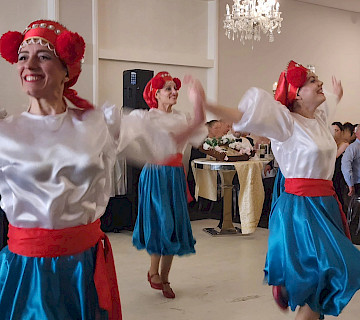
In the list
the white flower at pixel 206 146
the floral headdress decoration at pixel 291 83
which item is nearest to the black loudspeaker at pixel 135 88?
the white flower at pixel 206 146

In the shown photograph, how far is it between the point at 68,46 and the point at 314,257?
1608 mm

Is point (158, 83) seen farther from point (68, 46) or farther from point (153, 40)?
point (153, 40)

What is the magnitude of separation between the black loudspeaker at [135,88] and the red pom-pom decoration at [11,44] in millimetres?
4122

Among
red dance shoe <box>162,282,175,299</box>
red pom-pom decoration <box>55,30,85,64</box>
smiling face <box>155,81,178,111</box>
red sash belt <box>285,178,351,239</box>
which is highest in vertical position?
red pom-pom decoration <box>55,30,85,64</box>

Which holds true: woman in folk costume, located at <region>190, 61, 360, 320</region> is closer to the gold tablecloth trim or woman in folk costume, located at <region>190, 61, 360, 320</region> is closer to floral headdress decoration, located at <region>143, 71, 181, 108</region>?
floral headdress decoration, located at <region>143, 71, 181, 108</region>

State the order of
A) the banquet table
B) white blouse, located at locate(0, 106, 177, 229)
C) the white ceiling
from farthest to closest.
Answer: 1. the white ceiling
2. the banquet table
3. white blouse, located at locate(0, 106, 177, 229)

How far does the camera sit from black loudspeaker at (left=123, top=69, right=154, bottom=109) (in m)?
5.82

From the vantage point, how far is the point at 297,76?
9.16 feet

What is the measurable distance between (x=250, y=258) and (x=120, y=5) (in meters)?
3.90

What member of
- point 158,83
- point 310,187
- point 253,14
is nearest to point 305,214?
point 310,187

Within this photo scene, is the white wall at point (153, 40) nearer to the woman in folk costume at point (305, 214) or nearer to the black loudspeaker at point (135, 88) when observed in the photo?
the black loudspeaker at point (135, 88)

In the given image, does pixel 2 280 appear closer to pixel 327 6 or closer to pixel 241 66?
pixel 241 66

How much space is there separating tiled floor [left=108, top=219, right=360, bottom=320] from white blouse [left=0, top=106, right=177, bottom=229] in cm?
178

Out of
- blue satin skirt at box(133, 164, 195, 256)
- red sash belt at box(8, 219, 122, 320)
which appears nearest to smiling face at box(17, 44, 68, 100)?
red sash belt at box(8, 219, 122, 320)
